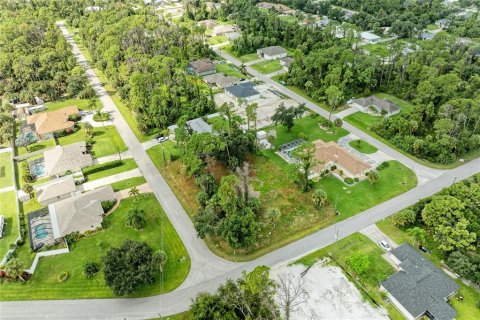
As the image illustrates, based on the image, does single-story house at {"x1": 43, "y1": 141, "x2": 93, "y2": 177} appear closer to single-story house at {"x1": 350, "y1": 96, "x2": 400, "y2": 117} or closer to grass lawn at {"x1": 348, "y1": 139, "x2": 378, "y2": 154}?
grass lawn at {"x1": 348, "y1": 139, "x2": 378, "y2": 154}

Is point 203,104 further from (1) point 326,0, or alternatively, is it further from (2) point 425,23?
(1) point 326,0

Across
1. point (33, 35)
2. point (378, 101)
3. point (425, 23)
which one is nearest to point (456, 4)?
point (425, 23)

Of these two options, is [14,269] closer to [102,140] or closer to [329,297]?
[102,140]

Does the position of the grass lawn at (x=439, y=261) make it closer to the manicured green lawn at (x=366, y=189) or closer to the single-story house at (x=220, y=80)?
the manicured green lawn at (x=366, y=189)

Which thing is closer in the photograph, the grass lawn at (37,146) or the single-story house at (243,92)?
the grass lawn at (37,146)

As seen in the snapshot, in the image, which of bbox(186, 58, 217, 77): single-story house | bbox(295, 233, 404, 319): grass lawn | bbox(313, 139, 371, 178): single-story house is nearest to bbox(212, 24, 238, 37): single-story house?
bbox(186, 58, 217, 77): single-story house

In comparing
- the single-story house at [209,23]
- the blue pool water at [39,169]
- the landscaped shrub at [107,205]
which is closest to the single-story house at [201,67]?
the single-story house at [209,23]

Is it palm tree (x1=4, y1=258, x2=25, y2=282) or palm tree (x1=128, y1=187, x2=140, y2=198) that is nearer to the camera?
palm tree (x1=4, y1=258, x2=25, y2=282)
